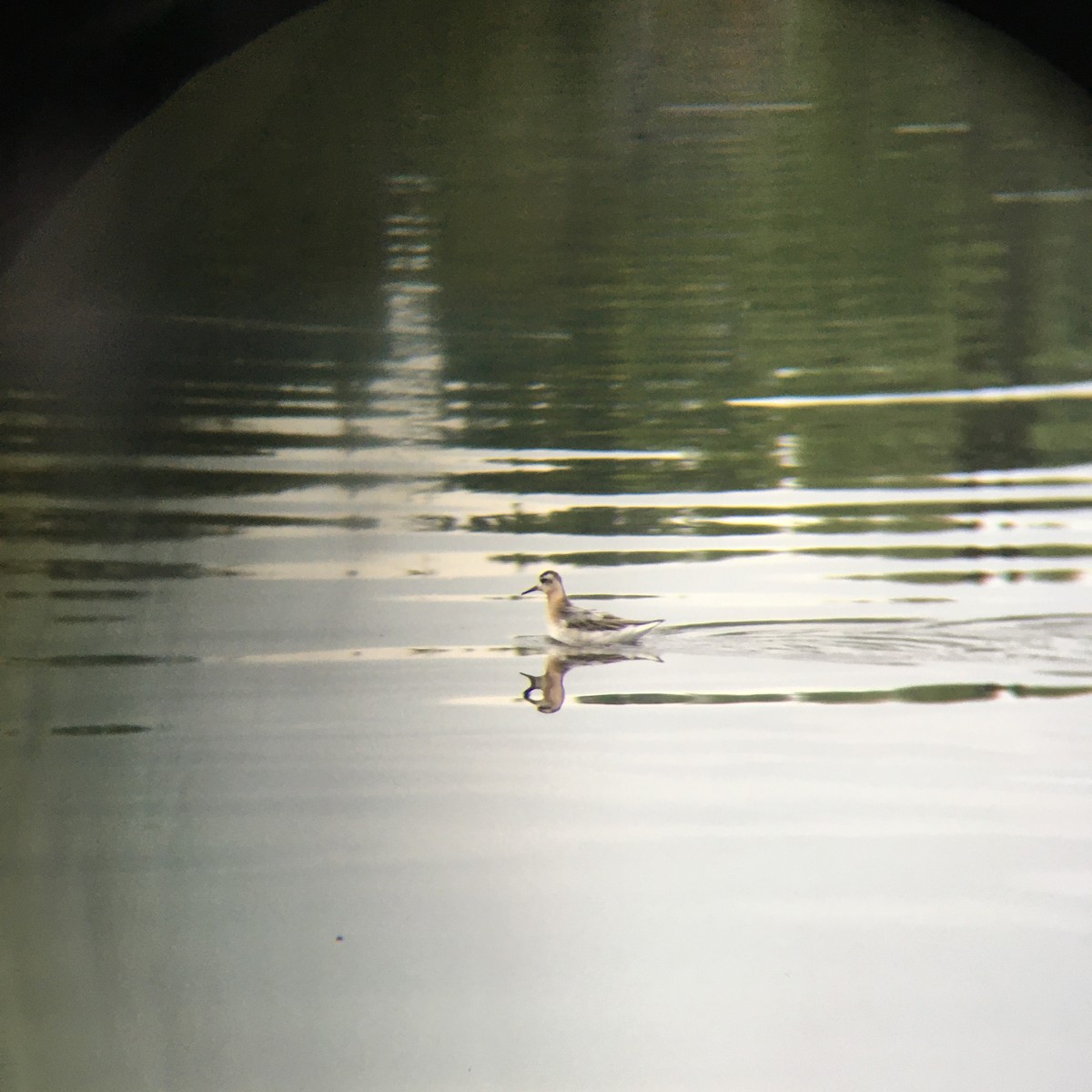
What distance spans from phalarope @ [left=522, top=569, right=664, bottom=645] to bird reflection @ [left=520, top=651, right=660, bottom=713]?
0.05 ft

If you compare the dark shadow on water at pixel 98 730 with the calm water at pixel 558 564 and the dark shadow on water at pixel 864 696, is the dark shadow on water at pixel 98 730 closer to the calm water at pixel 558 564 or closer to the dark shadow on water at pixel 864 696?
the calm water at pixel 558 564

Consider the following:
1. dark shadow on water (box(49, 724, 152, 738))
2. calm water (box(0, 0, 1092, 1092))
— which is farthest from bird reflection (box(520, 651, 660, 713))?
dark shadow on water (box(49, 724, 152, 738))

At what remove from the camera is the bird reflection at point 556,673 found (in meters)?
1.05

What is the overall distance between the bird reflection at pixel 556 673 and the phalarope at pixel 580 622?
16 mm

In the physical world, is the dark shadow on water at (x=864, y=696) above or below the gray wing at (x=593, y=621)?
below

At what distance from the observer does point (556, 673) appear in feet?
3.49

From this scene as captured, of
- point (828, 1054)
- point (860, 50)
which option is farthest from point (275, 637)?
point (860, 50)

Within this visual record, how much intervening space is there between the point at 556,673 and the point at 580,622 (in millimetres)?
65

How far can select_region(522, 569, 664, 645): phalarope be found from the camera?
3.43 feet

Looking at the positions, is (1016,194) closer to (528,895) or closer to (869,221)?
(869,221)

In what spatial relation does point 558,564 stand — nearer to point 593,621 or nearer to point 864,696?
point 593,621

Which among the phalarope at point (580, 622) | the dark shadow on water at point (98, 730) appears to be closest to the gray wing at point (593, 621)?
the phalarope at point (580, 622)

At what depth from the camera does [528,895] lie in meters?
1.07

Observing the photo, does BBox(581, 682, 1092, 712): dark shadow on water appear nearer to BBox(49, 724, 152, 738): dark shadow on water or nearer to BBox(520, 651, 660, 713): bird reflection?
BBox(520, 651, 660, 713): bird reflection
